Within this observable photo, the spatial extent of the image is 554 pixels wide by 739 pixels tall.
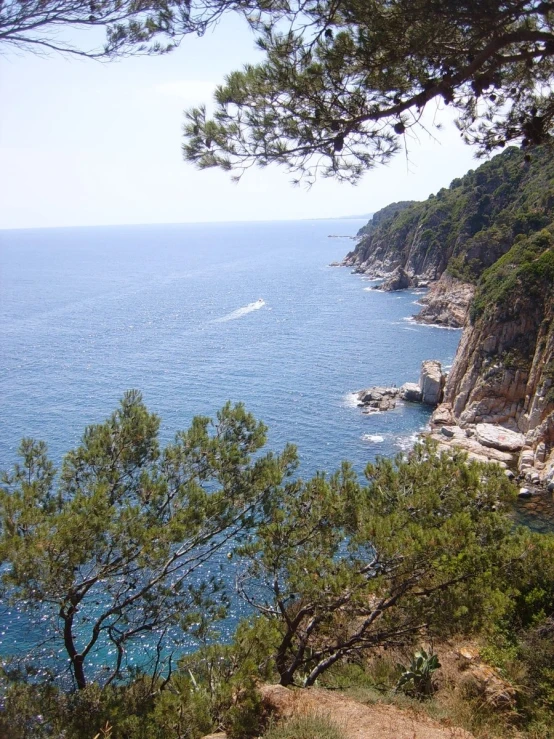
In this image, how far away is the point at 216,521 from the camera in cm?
973

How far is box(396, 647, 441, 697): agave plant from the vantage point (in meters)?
10.0

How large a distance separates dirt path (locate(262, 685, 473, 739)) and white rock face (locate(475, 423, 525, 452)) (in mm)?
26430

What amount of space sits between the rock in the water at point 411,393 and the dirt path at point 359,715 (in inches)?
1374

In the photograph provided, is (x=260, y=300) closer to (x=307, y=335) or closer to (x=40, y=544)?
(x=307, y=335)

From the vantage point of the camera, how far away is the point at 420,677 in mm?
10133

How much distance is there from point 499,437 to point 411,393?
9929mm

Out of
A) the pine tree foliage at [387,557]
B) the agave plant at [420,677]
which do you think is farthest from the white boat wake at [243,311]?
the agave plant at [420,677]

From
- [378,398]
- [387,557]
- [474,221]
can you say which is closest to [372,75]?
[387,557]

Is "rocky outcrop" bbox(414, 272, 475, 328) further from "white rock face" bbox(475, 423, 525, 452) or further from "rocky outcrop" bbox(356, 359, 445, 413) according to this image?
"white rock face" bbox(475, 423, 525, 452)

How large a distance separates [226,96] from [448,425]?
32650 millimetres

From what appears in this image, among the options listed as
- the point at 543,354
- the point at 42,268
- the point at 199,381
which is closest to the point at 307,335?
the point at 199,381

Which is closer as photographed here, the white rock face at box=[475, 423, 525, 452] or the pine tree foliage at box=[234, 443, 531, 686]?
the pine tree foliage at box=[234, 443, 531, 686]

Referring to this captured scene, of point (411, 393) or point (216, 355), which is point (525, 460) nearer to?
point (411, 393)

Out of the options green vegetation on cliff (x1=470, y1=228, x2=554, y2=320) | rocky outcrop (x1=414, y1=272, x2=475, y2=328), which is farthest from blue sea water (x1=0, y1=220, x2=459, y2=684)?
green vegetation on cliff (x1=470, y1=228, x2=554, y2=320)
